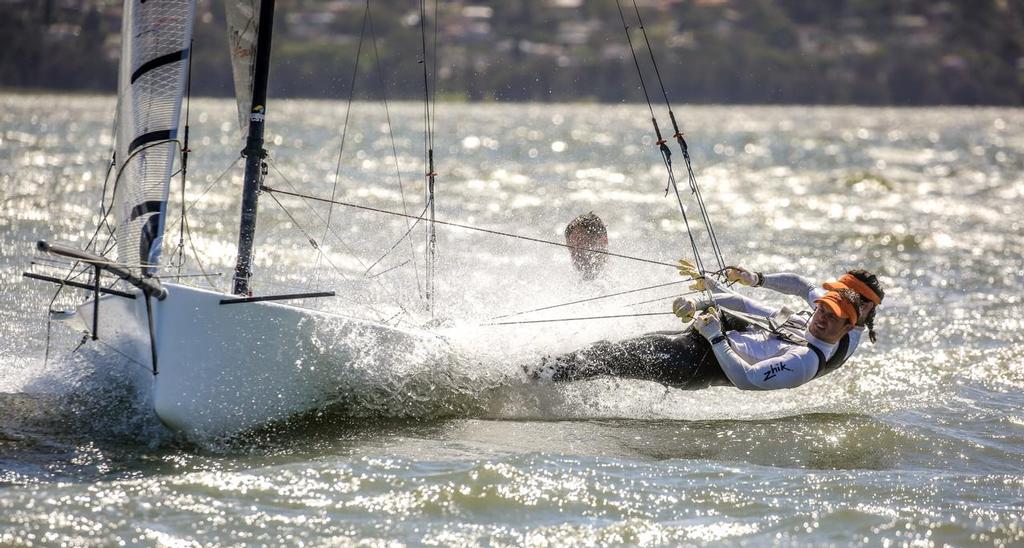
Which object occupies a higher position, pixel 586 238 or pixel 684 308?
pixel 586 238

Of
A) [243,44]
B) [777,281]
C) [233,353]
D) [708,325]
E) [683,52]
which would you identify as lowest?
[233,353]

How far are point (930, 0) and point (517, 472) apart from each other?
10867cm

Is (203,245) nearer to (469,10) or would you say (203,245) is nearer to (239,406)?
(239,406)

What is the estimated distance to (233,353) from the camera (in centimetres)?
529

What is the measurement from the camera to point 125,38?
5.50 m

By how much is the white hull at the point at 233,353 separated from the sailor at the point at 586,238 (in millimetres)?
1812

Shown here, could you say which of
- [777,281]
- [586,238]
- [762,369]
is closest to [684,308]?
[762,369]

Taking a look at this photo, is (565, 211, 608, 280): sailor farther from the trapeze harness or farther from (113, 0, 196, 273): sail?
(113, 0, 196, 273): sail

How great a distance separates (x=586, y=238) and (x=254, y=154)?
230cm

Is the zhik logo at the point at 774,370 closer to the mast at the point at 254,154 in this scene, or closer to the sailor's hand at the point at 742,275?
the sailor's hand at the point at 742,275

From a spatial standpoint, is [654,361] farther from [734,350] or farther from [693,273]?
[693,273]

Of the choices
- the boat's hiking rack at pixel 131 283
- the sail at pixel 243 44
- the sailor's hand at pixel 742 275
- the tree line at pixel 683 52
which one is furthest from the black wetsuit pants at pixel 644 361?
the tree line at pixel 683 52

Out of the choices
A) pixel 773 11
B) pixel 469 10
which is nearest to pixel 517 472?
pixel 469 10

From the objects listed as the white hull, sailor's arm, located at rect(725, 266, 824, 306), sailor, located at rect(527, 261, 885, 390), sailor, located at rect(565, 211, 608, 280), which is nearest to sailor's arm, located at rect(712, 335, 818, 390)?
sailor, located at rect(527, 261, 885, 390)
